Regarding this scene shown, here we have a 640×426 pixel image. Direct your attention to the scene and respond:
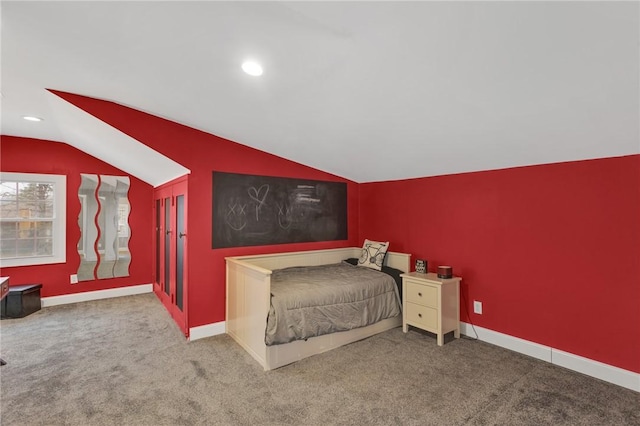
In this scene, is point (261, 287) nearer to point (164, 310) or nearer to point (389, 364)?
point (389, 364)

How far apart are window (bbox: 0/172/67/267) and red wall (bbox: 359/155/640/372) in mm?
5116

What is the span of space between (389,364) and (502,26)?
256 cm

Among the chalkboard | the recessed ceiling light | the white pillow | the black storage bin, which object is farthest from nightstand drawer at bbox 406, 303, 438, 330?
the black storage bin

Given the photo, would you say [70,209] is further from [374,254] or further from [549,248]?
[549,248]

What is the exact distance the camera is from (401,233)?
410 centimetres

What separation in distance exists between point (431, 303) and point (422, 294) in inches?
5.1

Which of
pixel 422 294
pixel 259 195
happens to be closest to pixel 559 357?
pixel 422 294

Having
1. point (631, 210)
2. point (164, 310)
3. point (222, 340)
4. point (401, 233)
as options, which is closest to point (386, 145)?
point (401, 233)

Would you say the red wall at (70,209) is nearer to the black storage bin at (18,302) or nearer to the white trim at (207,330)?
the black storage bin at (18,302)

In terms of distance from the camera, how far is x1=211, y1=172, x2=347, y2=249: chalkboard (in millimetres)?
3520

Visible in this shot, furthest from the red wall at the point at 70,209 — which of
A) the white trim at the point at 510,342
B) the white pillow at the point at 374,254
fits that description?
the white trim at the point at 510,342

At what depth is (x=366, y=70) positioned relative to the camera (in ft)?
6.29

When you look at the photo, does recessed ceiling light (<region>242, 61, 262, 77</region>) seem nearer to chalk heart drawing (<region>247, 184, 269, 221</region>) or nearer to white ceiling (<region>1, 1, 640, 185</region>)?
white ceiling (<region>1, 1, 640, 185</region>)

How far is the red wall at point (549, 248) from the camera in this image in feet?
7.91
